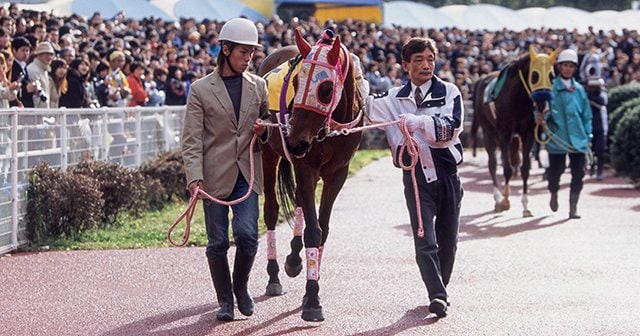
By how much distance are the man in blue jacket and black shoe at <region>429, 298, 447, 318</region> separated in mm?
6167

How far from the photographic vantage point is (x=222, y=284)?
700 centimetres

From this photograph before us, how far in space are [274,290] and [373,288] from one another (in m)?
0.70

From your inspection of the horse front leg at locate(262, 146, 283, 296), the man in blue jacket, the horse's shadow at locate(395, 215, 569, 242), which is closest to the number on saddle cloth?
the man in blue jacket

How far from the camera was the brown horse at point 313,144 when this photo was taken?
21.9ft

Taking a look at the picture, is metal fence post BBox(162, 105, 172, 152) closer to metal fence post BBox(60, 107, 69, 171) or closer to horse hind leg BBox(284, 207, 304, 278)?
metal fence post BBox(60, 107, 69, 171)

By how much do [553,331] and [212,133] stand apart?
2300 mm

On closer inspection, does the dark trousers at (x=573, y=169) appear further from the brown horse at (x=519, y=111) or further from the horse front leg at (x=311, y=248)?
the horse front leg at (x=311, y=248)

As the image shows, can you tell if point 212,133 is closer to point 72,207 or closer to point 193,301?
point 193,301

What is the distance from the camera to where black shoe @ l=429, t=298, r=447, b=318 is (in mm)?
6883

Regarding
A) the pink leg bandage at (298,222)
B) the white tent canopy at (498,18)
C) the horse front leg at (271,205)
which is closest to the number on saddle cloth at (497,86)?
the horse front leg at (271,205)

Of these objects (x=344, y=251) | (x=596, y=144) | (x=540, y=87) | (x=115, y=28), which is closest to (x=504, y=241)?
(x=344, y=251)

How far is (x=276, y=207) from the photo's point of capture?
8.75 metres

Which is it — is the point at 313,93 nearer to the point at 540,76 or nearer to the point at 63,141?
the point at 63,141

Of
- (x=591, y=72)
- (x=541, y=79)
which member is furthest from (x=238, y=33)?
(x=591, y=72)
